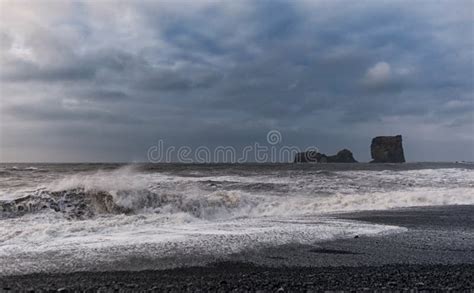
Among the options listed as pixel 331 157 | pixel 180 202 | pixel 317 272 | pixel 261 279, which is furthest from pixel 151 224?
pixel 331 157

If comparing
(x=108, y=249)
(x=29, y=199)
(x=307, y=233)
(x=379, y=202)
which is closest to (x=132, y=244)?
(x=108, y=249)

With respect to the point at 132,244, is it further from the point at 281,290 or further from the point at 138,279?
the point at 281,290

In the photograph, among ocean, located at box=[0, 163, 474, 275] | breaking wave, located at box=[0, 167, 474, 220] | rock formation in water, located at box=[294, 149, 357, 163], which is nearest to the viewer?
ocean, located at box=[0, 163, 474, 275]

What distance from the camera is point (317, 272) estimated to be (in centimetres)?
610

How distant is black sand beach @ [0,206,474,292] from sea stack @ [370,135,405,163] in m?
74.3

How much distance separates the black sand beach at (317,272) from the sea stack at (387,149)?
244 ft

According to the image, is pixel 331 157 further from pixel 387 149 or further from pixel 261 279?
pixel 261 279

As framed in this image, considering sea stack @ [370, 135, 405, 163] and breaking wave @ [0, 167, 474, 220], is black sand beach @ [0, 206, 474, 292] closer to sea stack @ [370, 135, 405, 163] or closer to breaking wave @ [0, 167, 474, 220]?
breaking wave @ [0, 167, 474, 220]

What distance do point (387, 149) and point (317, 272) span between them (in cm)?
7880

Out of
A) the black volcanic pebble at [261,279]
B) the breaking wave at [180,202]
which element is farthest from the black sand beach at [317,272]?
the breaking wave at [180,202]

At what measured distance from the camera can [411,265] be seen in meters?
6.51

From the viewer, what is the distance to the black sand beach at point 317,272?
17.6 feet

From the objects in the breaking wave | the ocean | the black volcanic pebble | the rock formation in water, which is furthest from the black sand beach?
the rock formation in water

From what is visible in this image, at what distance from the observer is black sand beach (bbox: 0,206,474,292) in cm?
538
